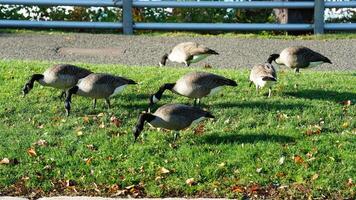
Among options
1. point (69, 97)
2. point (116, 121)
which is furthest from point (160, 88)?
point (69, 97)

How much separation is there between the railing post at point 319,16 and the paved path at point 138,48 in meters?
1.18

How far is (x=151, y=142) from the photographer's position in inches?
345

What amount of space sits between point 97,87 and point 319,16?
30.2 feet

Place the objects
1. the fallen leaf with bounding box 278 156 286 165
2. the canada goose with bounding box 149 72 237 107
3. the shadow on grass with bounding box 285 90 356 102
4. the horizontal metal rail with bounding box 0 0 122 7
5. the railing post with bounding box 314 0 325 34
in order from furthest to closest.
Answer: the horizontal metal rail with bounding box 0 0 122 7 < the railing post with bounding box 314 0 325 34 < the shadow on grass with bounding box 285 90 356 102 < the canada goose with bounding box 149 72 237 107 < the fallen leaf with bounding box 278 156 286 165

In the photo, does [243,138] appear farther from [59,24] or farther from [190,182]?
[59,24]

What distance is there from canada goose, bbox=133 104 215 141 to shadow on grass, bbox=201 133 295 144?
11.7 inches

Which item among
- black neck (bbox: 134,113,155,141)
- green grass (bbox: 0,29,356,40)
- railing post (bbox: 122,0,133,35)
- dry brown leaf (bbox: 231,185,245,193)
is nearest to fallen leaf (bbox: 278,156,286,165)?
dry brown leaf (bbox: 231,185,245,193)

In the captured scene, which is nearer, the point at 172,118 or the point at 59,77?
the point at 172,118

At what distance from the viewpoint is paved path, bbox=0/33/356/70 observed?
14.4m

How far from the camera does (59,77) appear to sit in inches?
400

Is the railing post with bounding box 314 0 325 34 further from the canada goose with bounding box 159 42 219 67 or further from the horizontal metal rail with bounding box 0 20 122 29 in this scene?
the canada goose with bounding box 159 42 219 67

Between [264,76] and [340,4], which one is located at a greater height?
[264,76]

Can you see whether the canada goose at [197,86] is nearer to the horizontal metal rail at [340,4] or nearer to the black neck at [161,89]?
the black neck at [161,89]

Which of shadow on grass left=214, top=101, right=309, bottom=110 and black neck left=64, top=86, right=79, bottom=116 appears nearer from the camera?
A: black neck left=64, top=86, right=79, bottom=116
